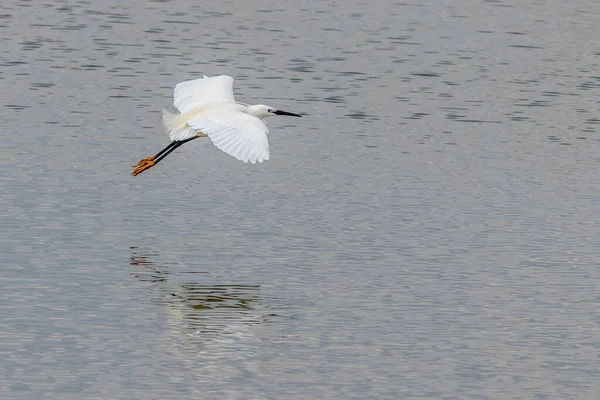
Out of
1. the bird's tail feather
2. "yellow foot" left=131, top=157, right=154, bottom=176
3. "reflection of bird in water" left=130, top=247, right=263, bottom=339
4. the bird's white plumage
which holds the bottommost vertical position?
"yellow foot" left=131, top=157, right=154, bottom=176

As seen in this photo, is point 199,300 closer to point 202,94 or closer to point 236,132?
point 236,132

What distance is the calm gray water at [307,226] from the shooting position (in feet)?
35.5

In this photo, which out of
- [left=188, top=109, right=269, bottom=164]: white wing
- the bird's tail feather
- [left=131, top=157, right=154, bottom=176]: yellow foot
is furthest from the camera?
[left=131, top=157, right=154, bottom=176]: yellow foot

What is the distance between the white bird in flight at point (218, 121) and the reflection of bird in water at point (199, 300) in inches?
47.4

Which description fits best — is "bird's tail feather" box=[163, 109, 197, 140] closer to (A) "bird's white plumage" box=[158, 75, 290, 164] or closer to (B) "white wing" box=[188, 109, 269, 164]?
(A) "bird's white plumage" box=[158, 75, 290, 164]

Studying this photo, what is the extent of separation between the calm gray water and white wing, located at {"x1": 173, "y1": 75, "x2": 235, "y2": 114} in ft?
2.84

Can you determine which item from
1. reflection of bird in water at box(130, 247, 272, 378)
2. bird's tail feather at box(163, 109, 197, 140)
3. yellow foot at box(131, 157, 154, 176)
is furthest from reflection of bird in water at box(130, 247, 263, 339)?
yellow foot at box(131, 157, 154, 176)

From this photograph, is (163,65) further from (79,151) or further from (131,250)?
(131,250)

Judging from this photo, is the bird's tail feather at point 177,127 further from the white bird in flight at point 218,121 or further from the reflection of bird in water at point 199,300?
the reflection of bird in water at point 199,300

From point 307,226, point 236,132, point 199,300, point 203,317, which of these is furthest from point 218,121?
point 203,317

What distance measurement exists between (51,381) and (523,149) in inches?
399

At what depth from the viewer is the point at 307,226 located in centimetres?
1482

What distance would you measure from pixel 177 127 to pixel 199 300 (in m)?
3.38

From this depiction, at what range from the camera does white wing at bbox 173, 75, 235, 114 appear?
1595 centimetres
